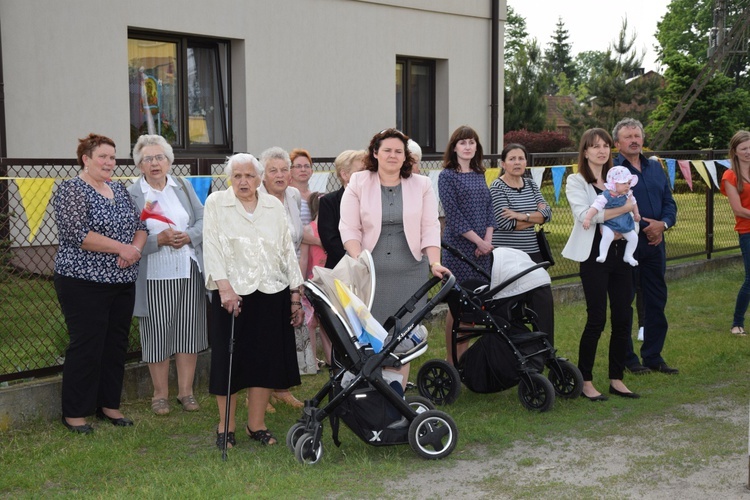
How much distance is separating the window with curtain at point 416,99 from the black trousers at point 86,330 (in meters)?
9.22

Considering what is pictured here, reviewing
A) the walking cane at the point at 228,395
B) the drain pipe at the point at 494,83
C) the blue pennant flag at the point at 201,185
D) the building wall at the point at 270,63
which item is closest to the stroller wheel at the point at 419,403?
the walking cane at the point at 228,395

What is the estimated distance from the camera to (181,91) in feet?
40.6

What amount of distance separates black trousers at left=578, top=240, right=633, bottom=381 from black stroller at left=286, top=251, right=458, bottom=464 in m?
1.72

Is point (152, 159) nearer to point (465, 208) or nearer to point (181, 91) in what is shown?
point (465, 208)

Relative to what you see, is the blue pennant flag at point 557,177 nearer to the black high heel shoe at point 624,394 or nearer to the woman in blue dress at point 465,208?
the woman in blue dress at point 465,208

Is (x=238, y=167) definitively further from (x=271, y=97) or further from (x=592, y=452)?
(x=271, y=97)

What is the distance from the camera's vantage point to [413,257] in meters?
6.36

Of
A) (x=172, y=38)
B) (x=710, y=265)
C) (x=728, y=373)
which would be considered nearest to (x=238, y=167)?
(x=728, y=373)

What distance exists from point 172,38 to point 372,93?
335 cm

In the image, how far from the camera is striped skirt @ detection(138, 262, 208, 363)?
7035mm

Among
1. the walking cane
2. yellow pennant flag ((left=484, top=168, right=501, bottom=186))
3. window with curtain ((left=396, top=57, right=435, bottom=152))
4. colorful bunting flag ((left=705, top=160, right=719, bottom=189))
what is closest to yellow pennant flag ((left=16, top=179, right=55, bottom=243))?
the walking cane

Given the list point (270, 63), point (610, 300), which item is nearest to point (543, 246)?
point (610, 300)

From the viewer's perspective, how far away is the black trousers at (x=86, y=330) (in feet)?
21.0

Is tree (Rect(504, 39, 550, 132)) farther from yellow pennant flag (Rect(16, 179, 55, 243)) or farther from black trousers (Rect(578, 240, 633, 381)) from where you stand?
yellow pennant flag (Rect(16, 179, 55, 243))
